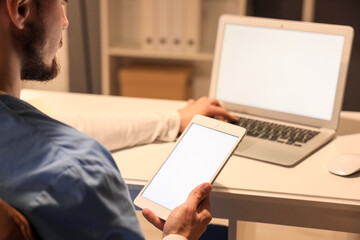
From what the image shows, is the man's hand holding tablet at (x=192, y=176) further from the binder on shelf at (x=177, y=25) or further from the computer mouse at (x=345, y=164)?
the binder on shelf at (x=177, y=25)

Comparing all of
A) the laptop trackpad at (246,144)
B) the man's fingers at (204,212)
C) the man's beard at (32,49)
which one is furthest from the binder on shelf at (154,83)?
the man's beard at (32,49)

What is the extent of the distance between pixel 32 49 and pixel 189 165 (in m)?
0.47

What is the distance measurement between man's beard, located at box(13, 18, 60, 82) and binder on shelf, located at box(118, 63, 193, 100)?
6.59 ft

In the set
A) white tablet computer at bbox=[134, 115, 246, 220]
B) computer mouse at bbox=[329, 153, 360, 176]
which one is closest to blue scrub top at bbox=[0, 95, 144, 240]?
white tablet computer at bbox=[134, 115, 246, 220]

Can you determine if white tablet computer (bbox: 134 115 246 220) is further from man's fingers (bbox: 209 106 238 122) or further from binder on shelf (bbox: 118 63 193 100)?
binder on shelf (bbox: 118 63 193 100)

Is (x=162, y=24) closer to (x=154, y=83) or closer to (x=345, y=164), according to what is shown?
(x=154, y=83)

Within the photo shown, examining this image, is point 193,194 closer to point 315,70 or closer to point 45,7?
point 45,7

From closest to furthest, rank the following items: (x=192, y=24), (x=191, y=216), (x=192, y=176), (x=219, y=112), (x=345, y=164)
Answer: (x=191, y=216) < (x=192, y=176) < (x=345, y=164) < (x=219, y=112) < (x=192, y=24)

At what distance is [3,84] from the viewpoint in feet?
2.47

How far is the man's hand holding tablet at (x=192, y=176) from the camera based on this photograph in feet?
3.30

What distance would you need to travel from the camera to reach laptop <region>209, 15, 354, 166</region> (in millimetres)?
1399

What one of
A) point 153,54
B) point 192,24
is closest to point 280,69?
point 192,24

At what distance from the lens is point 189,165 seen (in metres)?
1.13

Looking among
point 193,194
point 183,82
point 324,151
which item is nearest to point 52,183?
point 193,194
